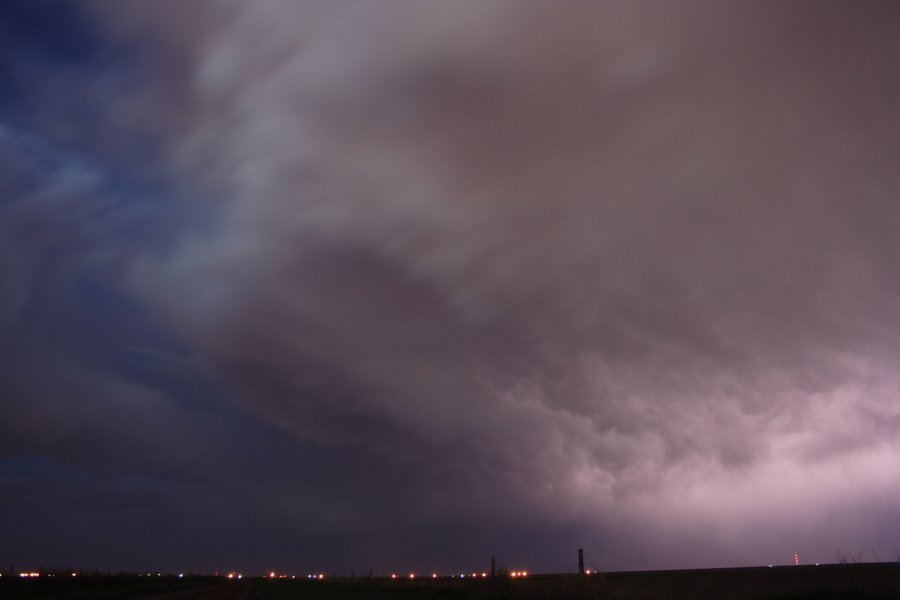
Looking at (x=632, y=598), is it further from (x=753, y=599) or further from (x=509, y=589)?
(x=509, y=589)

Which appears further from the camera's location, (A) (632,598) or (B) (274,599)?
(B) (274,599)

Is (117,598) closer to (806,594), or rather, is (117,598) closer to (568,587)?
(568,587)

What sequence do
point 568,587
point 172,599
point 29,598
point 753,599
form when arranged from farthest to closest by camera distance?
point 172,599 → point 29,598 → point 568,587 → point 753,599

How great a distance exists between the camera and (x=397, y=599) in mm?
54219

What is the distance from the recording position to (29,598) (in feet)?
177

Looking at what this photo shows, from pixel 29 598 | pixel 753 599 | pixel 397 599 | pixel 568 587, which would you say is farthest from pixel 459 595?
pixel 29 598

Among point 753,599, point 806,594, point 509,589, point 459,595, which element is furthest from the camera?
point 459,595

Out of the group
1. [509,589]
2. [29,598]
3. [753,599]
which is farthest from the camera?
[29,598]

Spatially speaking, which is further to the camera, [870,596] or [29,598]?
[29,598]

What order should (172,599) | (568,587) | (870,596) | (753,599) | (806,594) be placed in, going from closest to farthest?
(870,596) → (806,594) → (753,599) → (568,587) → (172,599)

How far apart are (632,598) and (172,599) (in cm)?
4078

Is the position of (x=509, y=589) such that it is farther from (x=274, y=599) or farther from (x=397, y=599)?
(x=274, y=599)

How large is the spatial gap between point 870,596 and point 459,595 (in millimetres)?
29978

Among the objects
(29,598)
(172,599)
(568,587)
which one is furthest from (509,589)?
(29,598)
